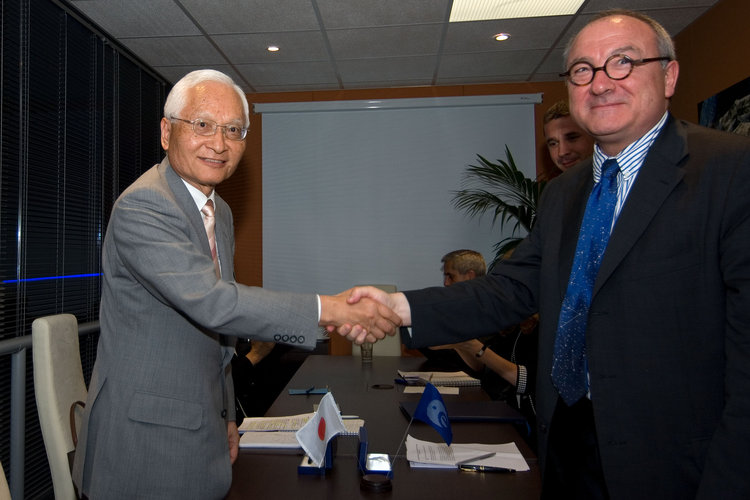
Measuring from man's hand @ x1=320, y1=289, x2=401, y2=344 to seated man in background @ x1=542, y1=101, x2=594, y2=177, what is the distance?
5.44ft

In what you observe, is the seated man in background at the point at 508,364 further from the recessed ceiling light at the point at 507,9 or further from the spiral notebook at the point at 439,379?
the recessed ceiling light at the point at 507,9

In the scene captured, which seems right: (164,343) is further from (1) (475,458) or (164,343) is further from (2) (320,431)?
(1) (475,458)

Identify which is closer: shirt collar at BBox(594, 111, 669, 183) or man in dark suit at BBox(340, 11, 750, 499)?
man in dark suit at BBox(340, 11, 750, 499)

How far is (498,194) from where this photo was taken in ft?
18.1

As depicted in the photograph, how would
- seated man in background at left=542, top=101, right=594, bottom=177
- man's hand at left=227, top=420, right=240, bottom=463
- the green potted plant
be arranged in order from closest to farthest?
man's hand at left=227, top=420, right=240, bottom=463
seated man in background at left=542, top=101, right=594, bottom=177
the green potted plant

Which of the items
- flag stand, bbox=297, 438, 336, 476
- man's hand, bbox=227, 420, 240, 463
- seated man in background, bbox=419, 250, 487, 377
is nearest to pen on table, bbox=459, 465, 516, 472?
flag stand, bbox=297, 438, 336, 476

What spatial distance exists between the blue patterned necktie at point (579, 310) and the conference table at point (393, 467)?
379 mm

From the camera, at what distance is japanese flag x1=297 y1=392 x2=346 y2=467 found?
54.0 inches

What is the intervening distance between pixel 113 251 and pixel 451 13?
3.26 meters

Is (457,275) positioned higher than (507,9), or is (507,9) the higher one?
(507,9)

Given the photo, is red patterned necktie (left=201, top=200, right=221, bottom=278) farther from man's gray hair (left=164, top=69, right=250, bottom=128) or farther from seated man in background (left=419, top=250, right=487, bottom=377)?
seated man in background (left=419, top=250, right=487, bottom=377)

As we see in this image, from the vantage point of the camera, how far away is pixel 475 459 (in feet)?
5.49

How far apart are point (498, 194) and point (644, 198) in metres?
4.44

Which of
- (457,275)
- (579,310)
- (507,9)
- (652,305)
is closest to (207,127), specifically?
(579,310)
